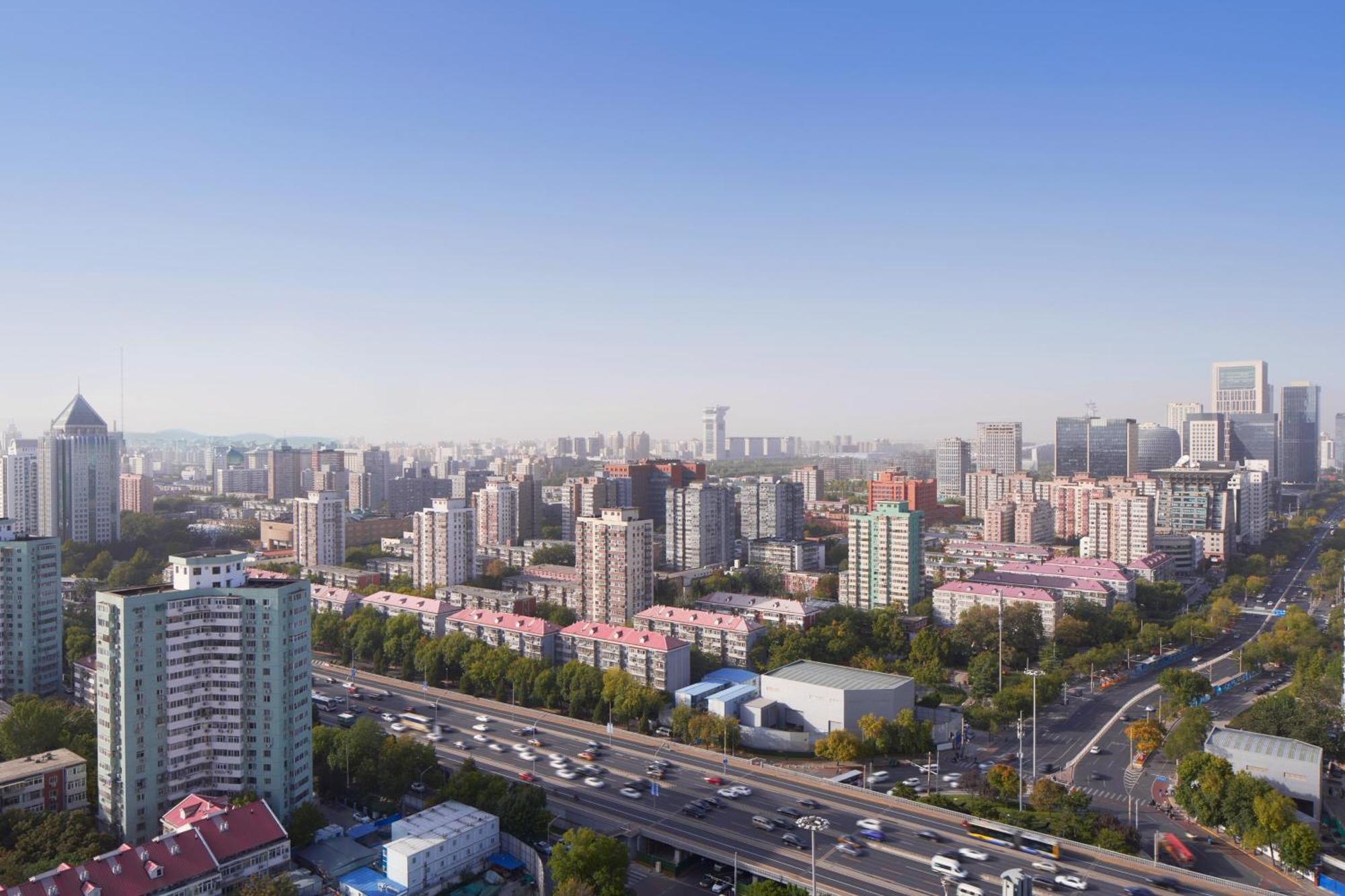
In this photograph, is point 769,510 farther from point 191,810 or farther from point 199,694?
point 191,810

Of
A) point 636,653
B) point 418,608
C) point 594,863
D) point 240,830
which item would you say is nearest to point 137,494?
point 418,608

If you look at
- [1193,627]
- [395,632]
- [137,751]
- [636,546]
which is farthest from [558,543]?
[137,751]

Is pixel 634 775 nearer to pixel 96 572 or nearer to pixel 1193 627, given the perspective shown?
pixel 1193 627

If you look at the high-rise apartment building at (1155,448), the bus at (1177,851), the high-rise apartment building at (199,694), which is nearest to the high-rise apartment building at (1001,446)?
the high-rise apartment building at (1155,448)

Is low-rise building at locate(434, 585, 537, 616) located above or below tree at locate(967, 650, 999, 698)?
above

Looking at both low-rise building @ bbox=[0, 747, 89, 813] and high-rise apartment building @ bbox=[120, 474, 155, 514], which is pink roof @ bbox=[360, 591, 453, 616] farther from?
high-rise apartment building @ bbox=[120, 474, 155, 514]

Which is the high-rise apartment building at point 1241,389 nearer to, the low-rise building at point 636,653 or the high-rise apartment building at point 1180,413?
the high-rise apartment building at point 1180,413

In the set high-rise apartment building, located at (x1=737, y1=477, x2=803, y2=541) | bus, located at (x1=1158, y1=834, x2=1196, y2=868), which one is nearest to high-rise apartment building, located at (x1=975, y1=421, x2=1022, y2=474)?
high-rise apartment building, located at (x1=737, y1=477, x2=803, y2=541)
